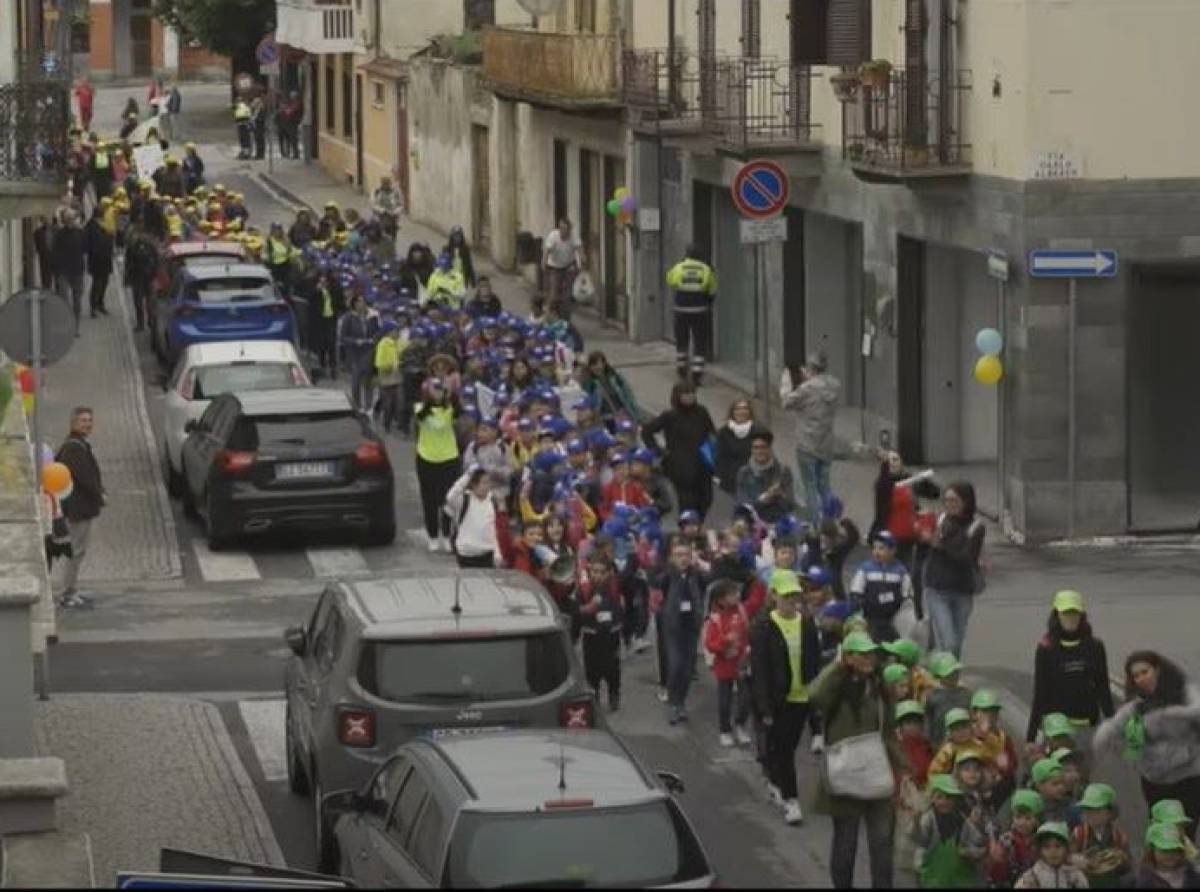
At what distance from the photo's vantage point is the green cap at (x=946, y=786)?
50.3 feet

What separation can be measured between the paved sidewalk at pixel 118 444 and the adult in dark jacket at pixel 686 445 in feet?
13.2

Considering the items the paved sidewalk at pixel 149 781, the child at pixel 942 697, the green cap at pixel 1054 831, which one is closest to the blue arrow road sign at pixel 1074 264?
the paved sidewalk at pixel 149 781

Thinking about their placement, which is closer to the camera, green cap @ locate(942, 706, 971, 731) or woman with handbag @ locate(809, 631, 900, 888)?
woman with handbag @ locate(809, 631, 900, 888)

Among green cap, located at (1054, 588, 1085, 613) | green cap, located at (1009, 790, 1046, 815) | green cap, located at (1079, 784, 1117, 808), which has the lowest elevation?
green cap, located at (1009, 790, 1046, 815)

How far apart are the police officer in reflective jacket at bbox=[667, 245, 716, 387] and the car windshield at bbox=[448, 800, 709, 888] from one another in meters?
23.2

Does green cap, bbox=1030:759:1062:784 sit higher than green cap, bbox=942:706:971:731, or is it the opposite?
green cap, bbox=942:706:971:731

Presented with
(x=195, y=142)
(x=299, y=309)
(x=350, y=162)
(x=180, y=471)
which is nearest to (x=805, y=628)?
(x=180, y=471)

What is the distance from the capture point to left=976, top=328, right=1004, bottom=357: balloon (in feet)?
91.2

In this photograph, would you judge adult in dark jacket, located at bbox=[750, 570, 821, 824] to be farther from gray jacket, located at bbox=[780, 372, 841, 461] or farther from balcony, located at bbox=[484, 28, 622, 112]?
balcony, located at bbox=[484, 28, 622, 112]

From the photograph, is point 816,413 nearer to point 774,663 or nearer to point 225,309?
point 774,663

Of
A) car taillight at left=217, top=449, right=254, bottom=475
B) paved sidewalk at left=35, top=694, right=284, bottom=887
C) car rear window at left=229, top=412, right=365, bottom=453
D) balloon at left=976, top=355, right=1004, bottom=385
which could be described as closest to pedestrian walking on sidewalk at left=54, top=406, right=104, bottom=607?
car taillight at left=217, top=449, right=254, bottom=475

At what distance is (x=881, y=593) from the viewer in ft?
65.3

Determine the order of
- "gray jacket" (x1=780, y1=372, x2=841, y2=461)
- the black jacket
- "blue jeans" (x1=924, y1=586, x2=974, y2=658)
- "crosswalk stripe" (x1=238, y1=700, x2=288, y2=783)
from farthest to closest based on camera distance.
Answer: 1. "gray jacket" (x1=780, y1=372, x2=841, y2=461)
2. "blue jeans" (x1=924, y1=586, x2=974, y2=658)
3. "crosswalk stripe" (x1=238, y1=700, x2=288, y2=783)
4. the black jacket

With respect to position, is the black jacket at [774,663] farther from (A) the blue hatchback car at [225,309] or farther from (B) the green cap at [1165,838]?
(A) the blue hatchback car at [225,309]
